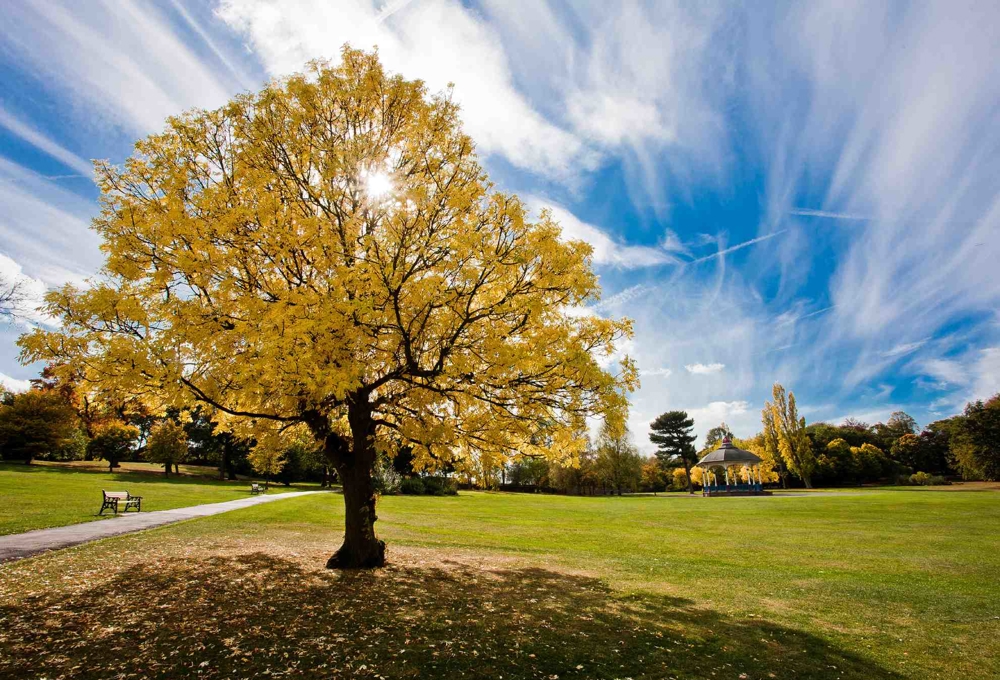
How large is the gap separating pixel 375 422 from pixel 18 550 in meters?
8.59

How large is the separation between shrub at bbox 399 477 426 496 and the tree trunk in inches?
1483

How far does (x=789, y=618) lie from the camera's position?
8.04 metres

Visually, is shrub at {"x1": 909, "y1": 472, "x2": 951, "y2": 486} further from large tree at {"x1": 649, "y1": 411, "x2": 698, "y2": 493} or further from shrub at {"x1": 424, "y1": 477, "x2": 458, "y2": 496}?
shrub at {"x1": 424, "y1": 477, "x2": 458, "y2": 496}

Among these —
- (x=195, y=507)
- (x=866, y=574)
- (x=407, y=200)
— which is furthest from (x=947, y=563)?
(x=195, y=507)

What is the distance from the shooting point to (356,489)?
10461mm

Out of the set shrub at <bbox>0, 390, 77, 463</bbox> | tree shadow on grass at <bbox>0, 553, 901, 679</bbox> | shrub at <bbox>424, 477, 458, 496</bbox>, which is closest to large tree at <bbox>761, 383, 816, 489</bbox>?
shrub at <bbox>424, 477, 458, 496</bbox>

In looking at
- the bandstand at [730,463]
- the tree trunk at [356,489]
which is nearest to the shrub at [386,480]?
the tree trunk at [356,489]

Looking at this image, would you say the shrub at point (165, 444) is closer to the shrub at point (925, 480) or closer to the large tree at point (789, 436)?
the large tree at point (789, 436)

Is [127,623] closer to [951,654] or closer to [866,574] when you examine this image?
[951,654]

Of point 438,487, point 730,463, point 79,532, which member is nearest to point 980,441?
point 730,463

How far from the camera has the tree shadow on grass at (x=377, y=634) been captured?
5.27 metres

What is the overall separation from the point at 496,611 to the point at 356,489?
4.41 meters

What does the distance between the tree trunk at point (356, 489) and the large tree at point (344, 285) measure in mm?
649

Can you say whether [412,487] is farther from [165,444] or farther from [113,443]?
[113,443]
